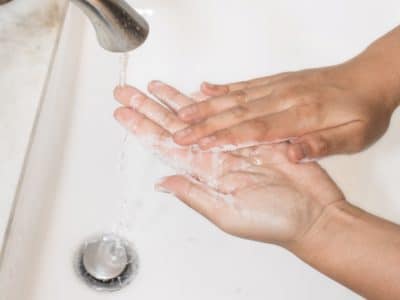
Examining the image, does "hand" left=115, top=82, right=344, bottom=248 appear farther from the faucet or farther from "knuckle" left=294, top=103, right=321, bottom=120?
the faucet

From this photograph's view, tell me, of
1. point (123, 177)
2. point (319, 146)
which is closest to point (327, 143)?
point (319, 146)

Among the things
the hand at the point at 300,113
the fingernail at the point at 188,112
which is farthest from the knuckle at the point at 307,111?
the fingernail at the point at 188,112

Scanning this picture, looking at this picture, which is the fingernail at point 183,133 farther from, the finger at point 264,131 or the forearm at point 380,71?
the forearm at point 380,71

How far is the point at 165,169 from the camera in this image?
674 millimetres

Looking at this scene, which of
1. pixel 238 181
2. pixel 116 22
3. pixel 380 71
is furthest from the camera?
pixel 380 71

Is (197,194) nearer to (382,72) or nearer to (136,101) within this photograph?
(136,101)

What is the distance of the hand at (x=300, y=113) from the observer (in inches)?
22.1

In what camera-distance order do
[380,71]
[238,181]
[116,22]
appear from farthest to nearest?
[380,71]
[238,181]
[116,22]

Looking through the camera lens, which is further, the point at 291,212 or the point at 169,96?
the point at 169,96

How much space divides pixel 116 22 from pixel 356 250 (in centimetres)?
28

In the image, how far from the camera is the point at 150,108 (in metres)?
0.61

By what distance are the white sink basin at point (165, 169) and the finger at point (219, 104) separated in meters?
0.11

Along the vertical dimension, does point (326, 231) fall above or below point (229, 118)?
below

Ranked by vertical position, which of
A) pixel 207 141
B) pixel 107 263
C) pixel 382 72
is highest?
pixel 382 72
